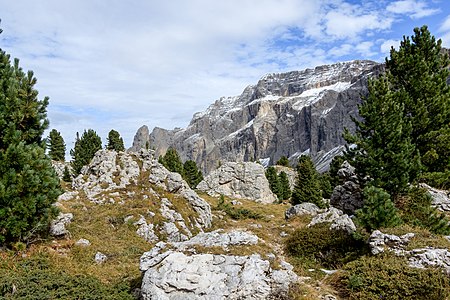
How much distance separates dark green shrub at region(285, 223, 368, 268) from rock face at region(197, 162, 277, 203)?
4334 centimetres

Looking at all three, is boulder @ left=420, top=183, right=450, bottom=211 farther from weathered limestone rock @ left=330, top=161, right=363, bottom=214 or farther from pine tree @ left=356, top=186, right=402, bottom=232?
pine tree @ left=356, top=186, right=402, bottom=232

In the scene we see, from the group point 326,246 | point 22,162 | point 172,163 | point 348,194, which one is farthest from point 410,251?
point 172,163

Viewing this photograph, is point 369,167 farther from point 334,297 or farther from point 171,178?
point 171,178

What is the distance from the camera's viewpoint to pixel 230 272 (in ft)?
35.8

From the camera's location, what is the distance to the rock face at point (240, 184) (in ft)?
208

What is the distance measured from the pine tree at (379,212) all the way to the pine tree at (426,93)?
13.5 metres

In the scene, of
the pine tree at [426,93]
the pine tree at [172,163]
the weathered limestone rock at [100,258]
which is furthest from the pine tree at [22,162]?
the pine tree at [172,163]

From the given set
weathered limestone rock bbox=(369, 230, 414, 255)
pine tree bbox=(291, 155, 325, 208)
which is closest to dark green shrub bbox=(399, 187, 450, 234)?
weathered limestone rock bbox=(369, 230, 414, 255)

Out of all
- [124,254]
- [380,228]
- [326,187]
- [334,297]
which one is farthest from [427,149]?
[326,187]

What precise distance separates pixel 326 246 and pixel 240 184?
48.3 m

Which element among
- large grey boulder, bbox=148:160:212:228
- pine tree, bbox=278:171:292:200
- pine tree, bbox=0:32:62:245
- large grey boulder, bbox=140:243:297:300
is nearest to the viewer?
large grey boulder, bbox=140:243:297:300

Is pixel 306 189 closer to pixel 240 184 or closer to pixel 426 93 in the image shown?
pixel 426 93

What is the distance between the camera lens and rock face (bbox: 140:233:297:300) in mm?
10297

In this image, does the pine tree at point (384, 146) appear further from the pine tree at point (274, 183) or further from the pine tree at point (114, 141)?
the pine tree at point (114, 141)
